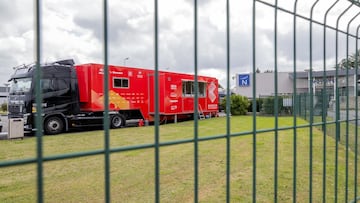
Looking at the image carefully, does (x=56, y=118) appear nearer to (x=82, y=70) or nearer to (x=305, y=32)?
(x=82, y=70)

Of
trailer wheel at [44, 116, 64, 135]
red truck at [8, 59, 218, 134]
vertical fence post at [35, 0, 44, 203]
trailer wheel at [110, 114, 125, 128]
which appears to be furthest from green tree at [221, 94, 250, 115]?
vertical fence post at [35, 0, 44, 203]

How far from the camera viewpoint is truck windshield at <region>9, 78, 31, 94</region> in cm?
1071

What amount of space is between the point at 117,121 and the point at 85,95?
167 centimetres

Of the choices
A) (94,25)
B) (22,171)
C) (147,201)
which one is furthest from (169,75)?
(94,25)

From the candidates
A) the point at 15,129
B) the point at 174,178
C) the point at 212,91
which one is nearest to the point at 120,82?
the point at 15,129

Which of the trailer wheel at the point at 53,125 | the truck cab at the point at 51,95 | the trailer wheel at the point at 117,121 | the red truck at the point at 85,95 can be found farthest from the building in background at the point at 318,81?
the trailer wheel at the point at 53,125

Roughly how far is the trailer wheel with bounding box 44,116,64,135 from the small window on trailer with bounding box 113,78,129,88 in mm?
2500

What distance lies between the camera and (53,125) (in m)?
11.0

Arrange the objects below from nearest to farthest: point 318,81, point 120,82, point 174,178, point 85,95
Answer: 1. point 174,178
2. point 318,81
3. point 85,95
4. point 120,82

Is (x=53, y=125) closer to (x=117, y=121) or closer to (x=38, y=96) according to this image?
(x=117, y=121)

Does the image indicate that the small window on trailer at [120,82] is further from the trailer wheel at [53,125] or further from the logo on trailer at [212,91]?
the logo on trailer at [212,91]

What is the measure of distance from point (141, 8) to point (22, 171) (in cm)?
434

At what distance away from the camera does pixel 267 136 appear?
879 cm

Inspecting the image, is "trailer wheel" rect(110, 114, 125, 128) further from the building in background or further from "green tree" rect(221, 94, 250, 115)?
"green tree" rect(221, 94, 250, 115)
